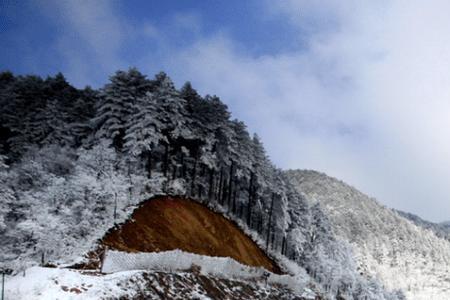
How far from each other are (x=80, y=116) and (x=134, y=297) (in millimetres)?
38064

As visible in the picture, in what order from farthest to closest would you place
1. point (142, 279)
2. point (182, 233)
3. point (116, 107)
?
1. point (116, 107)
2. point (182, 233)
3. point (142, 279)

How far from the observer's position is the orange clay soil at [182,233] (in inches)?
1577

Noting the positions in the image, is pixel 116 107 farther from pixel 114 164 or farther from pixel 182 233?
pixel 182 233

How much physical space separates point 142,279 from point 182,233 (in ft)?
64.0

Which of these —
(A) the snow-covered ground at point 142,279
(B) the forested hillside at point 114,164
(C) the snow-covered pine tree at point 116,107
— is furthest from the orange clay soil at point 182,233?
(C) the snow-covered pine tree at point 116,107

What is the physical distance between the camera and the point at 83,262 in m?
31.1

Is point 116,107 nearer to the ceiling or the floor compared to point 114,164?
nearer to the ceiling

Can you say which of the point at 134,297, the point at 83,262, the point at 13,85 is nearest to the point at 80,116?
the point at 13,85

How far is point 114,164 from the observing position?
160 feet

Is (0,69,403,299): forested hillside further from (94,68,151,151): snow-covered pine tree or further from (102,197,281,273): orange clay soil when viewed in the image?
(102,197,281,273): orange clay soil

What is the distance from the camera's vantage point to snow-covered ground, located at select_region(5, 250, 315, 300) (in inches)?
951

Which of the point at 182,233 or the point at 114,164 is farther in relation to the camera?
the point at 114,164

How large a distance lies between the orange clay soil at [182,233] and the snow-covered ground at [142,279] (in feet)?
17.8

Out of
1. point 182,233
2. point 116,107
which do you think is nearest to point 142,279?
point 182,233
